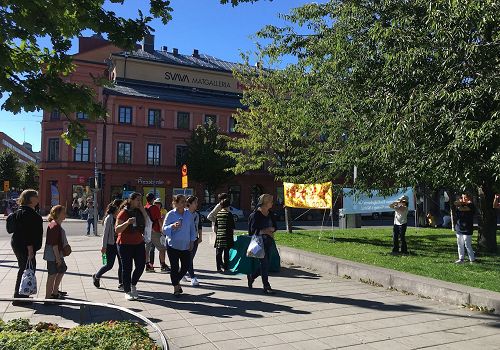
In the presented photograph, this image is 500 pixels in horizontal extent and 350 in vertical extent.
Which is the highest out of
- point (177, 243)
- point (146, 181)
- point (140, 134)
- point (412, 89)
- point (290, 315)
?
point (140, 134)

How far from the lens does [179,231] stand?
8.00 m

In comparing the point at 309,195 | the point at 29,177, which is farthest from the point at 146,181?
the point at 309,195

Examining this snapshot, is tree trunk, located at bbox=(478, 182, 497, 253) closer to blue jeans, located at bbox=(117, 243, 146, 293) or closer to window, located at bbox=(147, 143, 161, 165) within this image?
blue jeans, located at bbox=(117, 243, 146, 293)

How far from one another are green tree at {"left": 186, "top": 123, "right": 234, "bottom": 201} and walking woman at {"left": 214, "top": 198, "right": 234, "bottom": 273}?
109ft

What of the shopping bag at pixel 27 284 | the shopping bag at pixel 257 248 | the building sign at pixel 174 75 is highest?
the building sign at pixel 174 75

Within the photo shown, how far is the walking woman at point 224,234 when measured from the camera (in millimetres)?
10391

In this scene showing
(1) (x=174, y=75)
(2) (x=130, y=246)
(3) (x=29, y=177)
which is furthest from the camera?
(3) (x=29, y=177)

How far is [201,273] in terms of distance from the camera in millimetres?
10547

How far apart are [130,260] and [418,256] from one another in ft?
24.9

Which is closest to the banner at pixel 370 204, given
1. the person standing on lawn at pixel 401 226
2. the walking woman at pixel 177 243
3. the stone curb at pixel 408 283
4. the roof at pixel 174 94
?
the person standing on lawn at pixel 401 226

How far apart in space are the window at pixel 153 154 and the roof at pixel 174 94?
483cm

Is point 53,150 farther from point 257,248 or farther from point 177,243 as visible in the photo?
point 257,248

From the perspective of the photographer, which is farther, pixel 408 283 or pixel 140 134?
pixel 140 134

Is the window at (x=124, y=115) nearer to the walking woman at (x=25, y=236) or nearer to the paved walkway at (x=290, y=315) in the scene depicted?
the paved walkway at (x=290, y=315)
